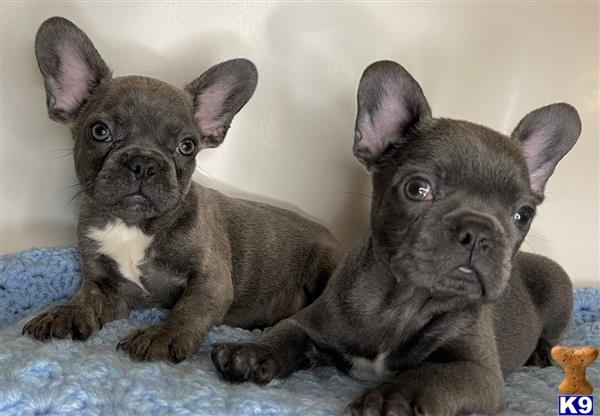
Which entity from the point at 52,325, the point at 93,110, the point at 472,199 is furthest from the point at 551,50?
the point at 52,325

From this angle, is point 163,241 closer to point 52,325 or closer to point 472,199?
point 52,325

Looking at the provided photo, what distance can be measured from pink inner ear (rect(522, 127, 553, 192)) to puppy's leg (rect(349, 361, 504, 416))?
0.83 meters

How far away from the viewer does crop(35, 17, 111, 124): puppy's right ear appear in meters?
3.29

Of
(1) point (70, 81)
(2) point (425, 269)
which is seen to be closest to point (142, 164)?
(1) point (70, 81)

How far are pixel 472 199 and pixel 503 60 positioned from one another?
90.4 inches

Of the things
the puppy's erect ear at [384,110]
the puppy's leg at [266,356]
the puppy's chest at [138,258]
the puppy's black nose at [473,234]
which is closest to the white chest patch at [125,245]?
the puppy's chest at [138,258]

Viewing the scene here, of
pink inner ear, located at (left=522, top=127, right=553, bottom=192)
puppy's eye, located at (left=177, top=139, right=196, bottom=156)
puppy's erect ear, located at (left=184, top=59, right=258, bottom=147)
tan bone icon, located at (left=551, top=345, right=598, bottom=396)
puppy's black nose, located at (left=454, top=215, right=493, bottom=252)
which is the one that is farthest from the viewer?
puppy's erect ear, located at (left=184, top=59, right=258, bottom=147)

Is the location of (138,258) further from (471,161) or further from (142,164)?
(471,161)

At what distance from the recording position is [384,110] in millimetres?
2918

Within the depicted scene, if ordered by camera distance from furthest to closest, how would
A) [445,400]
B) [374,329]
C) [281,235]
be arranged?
[281,235] → [374,329] → [445,400]

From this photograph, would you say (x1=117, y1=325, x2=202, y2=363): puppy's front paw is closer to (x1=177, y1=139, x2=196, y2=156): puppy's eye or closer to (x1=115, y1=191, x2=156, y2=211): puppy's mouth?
(x1=115, y1=191, x2=156, y2=211): puppy's mouth

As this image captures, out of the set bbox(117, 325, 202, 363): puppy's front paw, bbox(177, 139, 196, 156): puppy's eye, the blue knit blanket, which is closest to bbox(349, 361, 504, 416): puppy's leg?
the blue knit blanket

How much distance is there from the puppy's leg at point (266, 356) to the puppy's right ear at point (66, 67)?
141 cm

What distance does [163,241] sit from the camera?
3.28m
